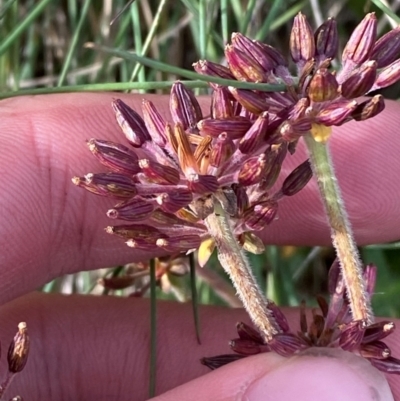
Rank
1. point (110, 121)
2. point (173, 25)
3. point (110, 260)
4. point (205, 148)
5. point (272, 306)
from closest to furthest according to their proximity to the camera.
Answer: point (205, 148), point (272, 306), point (110, 121), point (110, 260), point (173, 25)

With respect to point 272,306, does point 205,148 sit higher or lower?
higher

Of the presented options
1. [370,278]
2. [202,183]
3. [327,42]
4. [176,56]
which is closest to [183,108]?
[202,183]

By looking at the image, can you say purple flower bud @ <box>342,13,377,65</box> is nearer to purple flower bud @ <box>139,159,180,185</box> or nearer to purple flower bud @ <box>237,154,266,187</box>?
purple flower bud @ <box>237,154,266,187</box>

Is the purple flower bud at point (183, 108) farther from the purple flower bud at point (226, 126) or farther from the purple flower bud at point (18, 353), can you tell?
the purple flower bud at point (18, 353)

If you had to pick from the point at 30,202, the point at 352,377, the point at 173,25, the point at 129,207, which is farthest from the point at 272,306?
the point at 173,25

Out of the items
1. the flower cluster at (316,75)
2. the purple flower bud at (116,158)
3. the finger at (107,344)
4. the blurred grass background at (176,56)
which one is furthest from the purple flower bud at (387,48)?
the finger at (107,344)

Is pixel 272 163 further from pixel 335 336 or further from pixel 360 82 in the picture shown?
pixel 335 336

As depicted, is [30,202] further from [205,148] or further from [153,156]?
[205,148]
